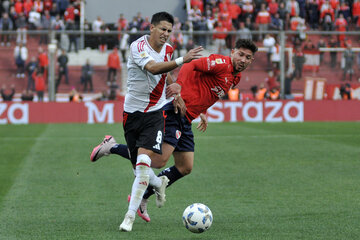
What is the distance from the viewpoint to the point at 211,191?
370 inches

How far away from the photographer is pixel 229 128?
22.3 metres

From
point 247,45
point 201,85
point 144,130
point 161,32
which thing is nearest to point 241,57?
point 247,45

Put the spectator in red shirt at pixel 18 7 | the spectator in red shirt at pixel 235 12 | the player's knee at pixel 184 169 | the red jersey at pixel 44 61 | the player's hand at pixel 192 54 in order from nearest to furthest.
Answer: the player's hand at pixel 192 54, the player's knee at pixel 184 169, the red jersey at pixel 44 61, the spectator in red shirt at pixel 235 12, the spectator in red shirt at pixel 18 7

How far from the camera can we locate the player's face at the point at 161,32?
701 centimetres

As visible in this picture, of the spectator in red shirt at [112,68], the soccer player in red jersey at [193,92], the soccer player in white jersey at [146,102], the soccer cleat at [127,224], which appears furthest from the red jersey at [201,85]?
the spectator in red shirt at [112,68]

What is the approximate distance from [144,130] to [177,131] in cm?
53

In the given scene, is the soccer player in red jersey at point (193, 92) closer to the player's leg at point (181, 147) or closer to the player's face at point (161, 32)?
the player's leg at point (181, 147)

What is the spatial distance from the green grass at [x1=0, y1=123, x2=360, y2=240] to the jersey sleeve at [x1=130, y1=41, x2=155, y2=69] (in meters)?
1.65

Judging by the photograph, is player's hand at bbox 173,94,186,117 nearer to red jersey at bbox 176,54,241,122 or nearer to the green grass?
red jersey at bbox 176,54,241,122

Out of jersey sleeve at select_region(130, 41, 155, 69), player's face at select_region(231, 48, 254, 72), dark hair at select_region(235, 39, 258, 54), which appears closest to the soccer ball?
jersey sleeve at select_region(130, 41, 155, 69)

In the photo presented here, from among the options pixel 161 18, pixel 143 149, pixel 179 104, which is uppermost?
pixel 161 18

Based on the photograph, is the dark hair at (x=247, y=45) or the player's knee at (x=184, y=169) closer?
the dark hair at (x=247, y=45)

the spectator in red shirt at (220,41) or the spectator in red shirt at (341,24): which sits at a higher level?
the spectator in red shirt at (341,24)

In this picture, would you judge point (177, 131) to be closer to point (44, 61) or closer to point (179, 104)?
point (179, 104)
